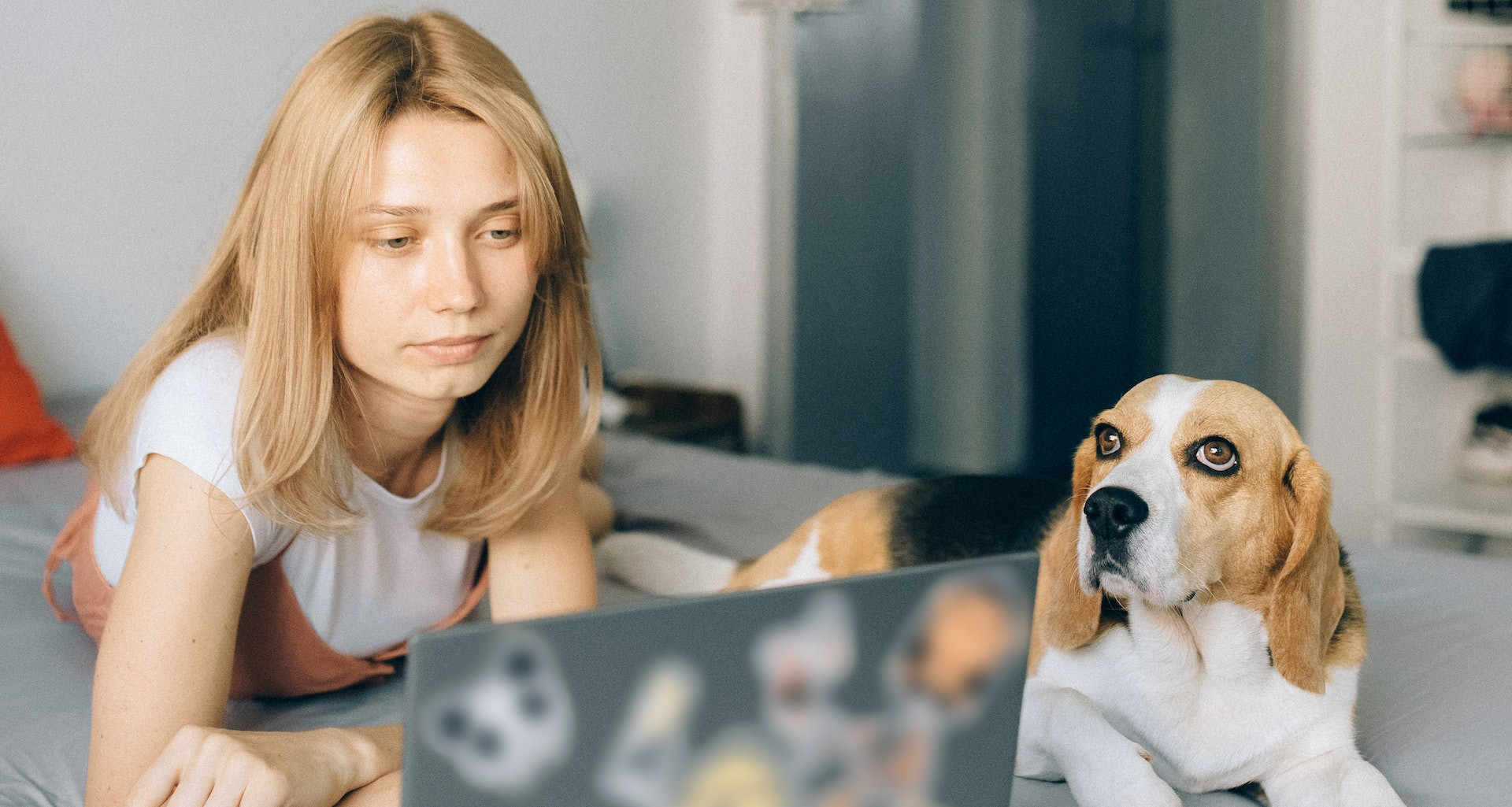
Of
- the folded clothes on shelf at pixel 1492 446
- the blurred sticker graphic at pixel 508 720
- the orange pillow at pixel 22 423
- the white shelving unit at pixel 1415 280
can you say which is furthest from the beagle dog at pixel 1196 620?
the folded clothes on shelf at pixel 1492 446

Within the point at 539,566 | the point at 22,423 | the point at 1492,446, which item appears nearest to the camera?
the point at 539,566

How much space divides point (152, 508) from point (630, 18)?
3.37 meters

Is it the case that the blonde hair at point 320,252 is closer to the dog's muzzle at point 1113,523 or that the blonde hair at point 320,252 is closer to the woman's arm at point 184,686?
the woman's arm at point 184,686

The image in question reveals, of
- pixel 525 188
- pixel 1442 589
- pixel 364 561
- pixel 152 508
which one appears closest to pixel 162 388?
pixel 152 508

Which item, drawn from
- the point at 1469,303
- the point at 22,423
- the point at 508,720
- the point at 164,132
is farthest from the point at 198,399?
the point at 1469,303

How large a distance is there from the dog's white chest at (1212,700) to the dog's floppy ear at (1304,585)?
0.02 metres

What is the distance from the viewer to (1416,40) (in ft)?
9.85

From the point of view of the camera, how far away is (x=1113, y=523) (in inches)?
38.1

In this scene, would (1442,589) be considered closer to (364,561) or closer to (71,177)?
(364,561)

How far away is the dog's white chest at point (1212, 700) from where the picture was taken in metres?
1.03

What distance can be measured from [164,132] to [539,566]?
205 cm

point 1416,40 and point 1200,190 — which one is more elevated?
point 1416,40

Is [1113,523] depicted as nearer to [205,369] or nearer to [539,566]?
[539,566]

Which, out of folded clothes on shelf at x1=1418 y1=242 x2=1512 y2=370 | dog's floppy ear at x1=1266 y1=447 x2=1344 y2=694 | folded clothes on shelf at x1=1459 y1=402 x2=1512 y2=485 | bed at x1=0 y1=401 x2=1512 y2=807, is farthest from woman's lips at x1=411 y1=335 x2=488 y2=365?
folded clothes on shelf at x1=1459 y1=402 x2=1512 y2=485
